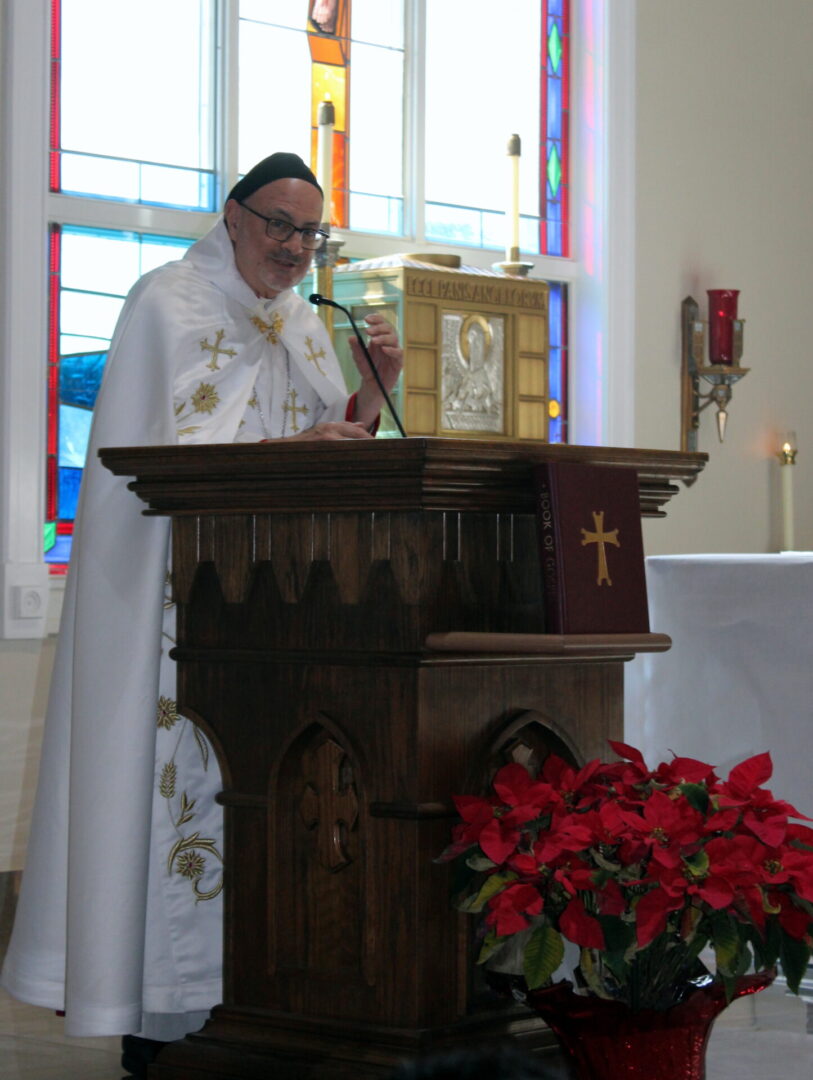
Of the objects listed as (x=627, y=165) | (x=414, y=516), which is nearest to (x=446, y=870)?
(x=414, y=516)

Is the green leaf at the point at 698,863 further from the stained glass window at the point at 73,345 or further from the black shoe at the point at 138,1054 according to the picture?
the stained glass window at the point at 73,345

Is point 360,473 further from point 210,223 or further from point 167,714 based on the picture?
point 210,223

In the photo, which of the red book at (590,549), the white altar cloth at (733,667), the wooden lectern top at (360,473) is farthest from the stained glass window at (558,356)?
the red book at (590,549)

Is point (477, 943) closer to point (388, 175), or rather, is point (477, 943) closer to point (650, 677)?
point (650, 677)

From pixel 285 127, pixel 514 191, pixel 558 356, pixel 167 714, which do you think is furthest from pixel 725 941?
pixel 558 356

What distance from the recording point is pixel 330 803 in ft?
A: 8.82

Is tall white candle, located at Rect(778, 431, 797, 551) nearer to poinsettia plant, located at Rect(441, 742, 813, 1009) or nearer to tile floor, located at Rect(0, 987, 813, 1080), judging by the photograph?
tile floor, located at Rect(0, 987, 813, 1080)

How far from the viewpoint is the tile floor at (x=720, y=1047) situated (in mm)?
3213

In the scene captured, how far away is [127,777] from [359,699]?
23.8 inches

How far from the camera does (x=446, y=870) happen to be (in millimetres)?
2570

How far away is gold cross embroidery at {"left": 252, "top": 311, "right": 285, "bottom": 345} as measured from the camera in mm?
3635

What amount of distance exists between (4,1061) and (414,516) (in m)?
1.50

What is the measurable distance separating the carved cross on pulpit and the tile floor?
810 millimetres

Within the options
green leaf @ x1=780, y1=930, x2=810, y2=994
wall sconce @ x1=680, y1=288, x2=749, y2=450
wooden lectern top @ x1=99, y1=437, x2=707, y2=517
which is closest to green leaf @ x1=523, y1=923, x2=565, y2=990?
green leaf @ x1=780, y1=930, x2=810, y2=994
